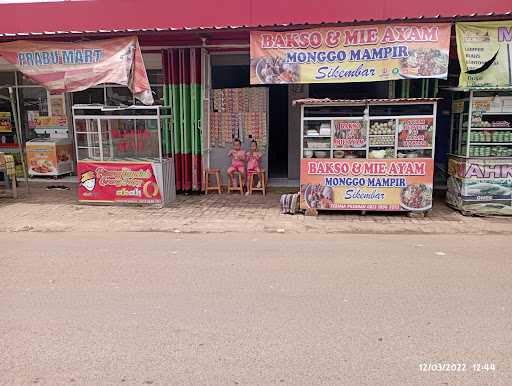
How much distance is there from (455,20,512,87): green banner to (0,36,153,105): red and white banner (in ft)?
19.1

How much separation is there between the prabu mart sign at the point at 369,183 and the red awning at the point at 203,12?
113 inches

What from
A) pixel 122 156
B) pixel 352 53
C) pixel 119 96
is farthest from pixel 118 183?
pixel 352 53

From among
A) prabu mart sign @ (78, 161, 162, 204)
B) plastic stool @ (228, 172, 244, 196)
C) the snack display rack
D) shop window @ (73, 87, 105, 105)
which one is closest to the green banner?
the snack display rack

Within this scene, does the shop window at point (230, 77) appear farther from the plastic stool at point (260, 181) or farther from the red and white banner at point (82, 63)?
the red and white banner at point (82, 63)

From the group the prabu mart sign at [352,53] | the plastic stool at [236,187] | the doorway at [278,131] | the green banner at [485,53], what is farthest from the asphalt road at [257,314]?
the doorway at [278,131]

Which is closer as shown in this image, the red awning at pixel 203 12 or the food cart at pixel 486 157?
the food cart at pixel 486 157

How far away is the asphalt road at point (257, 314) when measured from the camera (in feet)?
10.7

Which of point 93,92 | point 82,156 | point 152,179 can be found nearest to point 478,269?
point 152,179

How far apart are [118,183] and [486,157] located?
23.0 feet

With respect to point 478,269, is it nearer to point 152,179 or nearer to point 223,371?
→ point 223,371

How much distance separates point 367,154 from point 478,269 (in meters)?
3.57

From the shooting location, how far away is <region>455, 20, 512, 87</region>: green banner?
823 cm

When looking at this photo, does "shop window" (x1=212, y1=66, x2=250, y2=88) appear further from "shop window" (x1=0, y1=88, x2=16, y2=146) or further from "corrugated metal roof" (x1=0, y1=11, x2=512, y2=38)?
"shop window" (x1=0, y1=88, x2=16, y2=146)

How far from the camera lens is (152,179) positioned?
30.9 feet
